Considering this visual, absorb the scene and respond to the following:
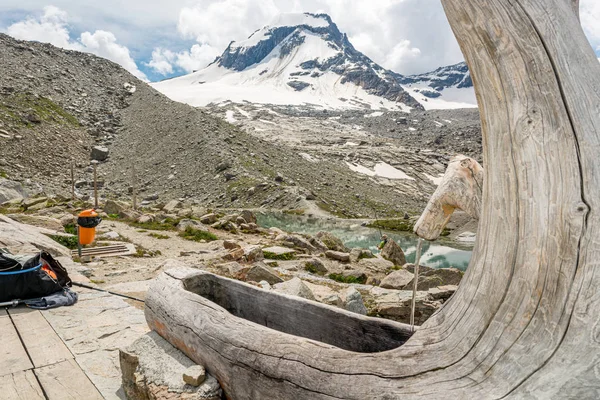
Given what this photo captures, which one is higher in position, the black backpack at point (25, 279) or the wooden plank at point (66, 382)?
the black backpack at point (25, 279)

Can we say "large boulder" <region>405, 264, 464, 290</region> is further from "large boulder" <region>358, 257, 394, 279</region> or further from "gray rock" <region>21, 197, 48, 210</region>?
"gray rock" <region>21, 197, 48, 210</region>

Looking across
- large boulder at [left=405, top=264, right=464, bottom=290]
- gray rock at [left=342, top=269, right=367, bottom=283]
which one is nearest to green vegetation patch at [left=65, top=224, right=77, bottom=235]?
gray rock at [left=342, top=269, right=367, bottom=283]

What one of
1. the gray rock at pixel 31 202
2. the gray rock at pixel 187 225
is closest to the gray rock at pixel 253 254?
the gray rock at pixel 187 225

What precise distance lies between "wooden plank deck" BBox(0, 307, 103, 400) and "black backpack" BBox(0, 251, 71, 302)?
18.7 inches

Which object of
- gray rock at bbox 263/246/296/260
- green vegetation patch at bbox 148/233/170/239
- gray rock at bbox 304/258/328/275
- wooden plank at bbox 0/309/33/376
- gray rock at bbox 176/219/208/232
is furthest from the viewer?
gray rock at bbox 176/219/208/232

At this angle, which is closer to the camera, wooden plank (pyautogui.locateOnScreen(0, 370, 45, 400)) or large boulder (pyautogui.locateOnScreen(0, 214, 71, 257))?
wooden plank (pyautogui.locateOnScreen(0, 370, 45, 400))

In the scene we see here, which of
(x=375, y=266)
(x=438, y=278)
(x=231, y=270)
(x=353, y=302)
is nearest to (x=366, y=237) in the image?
(x=375, y=266)

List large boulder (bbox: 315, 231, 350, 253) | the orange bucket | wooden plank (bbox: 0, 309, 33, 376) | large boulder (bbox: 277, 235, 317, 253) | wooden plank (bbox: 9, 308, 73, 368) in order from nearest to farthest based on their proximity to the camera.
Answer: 1. wooden plank (bbox: 0, 309, 33, 376)
2. wooden plank (bbox: 9, 308, 73, 368)
3. the orange bucket
4. large boulder (bbox: 277, 235, 317, 253)
5. large boulder (bbox: 315, 231, 350, 253)

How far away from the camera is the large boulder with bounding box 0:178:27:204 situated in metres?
24.8

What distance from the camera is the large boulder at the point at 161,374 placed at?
3162mm

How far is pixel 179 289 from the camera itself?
397 centimetres

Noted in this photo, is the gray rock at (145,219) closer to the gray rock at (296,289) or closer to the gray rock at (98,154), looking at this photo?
the gray rock at (296,289)

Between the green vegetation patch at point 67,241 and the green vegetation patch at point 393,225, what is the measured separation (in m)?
30.6

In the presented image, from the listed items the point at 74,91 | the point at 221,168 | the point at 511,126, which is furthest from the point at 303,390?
the point at 74,91
